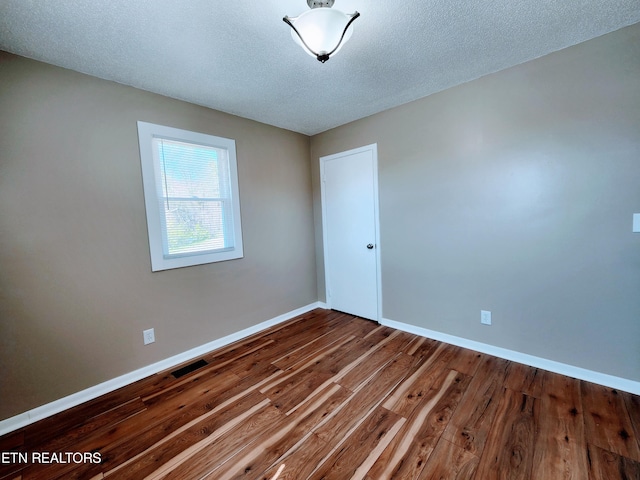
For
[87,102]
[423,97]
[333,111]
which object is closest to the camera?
[87,102]

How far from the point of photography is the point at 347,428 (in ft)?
5.32

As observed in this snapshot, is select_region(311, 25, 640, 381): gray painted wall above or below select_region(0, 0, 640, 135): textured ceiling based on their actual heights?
below

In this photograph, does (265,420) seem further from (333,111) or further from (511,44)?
(511,44)

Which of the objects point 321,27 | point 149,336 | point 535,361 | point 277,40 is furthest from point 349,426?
point 277,40

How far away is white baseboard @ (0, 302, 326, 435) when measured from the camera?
1744 mm

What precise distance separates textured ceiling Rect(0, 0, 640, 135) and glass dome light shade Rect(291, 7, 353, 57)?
0.22 m

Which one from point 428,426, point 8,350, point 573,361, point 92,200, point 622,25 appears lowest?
point 428,426

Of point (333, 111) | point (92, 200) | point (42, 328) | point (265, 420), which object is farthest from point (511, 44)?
point (42, 328)

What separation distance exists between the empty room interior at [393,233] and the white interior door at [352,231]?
11.8 inches

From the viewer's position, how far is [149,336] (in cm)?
229

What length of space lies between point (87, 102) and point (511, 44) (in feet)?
10.3

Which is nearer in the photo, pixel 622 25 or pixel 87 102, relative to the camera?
pixel 622 25

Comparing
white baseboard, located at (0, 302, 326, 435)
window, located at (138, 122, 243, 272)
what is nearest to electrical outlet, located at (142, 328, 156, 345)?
white baseboard, located at (0, 302, 326, 435)

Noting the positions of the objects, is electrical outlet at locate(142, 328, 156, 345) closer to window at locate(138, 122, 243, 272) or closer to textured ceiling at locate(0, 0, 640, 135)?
window at locate(138, 122, 243, 272)
